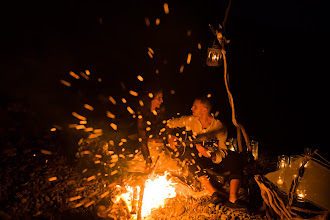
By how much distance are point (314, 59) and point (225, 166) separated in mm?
12175

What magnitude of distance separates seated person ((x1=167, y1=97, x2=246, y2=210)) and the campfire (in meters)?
0.65

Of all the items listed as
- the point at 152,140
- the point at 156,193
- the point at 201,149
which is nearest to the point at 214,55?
the point at 201,149

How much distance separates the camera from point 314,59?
13.3m

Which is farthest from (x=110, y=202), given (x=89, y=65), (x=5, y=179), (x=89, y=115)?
(x=89, y=65)

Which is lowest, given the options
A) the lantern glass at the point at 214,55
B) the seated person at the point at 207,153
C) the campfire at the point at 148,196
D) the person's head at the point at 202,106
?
the campfire at the point at 148,196

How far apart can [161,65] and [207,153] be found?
4.84m

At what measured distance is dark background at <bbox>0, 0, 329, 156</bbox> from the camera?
4.93 metres

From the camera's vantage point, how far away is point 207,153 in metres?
4.33

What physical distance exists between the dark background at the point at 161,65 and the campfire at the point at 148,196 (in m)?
1.48

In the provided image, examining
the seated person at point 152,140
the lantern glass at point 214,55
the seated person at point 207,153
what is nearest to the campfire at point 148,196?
the seated person at point 152,140

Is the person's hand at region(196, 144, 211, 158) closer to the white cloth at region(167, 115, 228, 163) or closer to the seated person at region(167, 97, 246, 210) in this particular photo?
the seated person at region(167, 97, 246, 210)

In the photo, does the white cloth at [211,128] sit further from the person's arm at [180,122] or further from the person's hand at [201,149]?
the person's hand at [201,149]

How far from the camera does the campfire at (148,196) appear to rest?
11.6 feet

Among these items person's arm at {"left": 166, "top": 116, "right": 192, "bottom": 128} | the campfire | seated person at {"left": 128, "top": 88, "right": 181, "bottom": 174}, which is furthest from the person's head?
the campfire
